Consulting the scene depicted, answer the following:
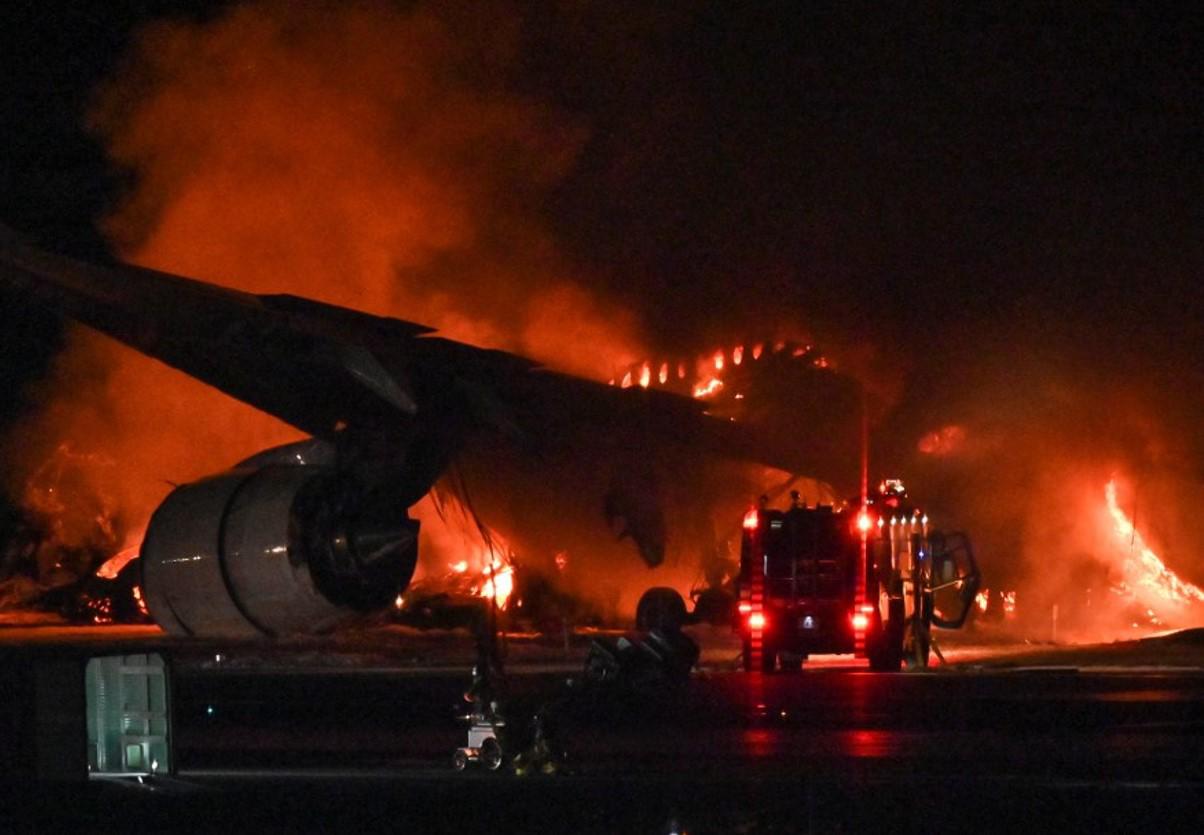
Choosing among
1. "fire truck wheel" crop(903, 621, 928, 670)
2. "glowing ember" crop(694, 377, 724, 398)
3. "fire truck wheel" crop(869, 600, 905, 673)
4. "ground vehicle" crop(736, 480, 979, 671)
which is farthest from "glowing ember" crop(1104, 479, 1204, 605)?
"fire truck wheel" crop(869, 600, 905, 673)

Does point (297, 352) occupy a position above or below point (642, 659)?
above

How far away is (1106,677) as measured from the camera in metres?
21.3

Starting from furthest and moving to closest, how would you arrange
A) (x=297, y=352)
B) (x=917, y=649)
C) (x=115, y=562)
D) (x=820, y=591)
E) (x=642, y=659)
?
(x=115, y=562) < (x=917, y=649) < (x=820, y=591) < (x=642, y=659) < (x=297, y=352)

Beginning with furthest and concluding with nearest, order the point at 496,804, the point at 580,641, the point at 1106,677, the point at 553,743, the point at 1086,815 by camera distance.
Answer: the point at 580,641
the point at 1106,677
the point at 553,743
the point at 496,804
the point at 1086,815

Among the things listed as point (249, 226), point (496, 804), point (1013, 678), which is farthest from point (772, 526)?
point (496, 804)

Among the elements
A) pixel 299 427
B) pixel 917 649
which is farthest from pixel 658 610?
pixel 299 427

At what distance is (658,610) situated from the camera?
2314cm

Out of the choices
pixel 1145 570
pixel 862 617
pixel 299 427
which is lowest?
pixel 862 617

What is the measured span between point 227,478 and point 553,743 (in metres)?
2.97

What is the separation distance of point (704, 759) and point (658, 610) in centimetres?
1036

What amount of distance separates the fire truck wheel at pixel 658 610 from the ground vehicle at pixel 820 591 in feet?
2.80

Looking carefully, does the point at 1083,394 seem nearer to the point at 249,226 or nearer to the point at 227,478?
the point at 249,226

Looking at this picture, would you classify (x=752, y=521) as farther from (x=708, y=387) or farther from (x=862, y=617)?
(x=708, y=387)

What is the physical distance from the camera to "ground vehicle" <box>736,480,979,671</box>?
76.4 feet
